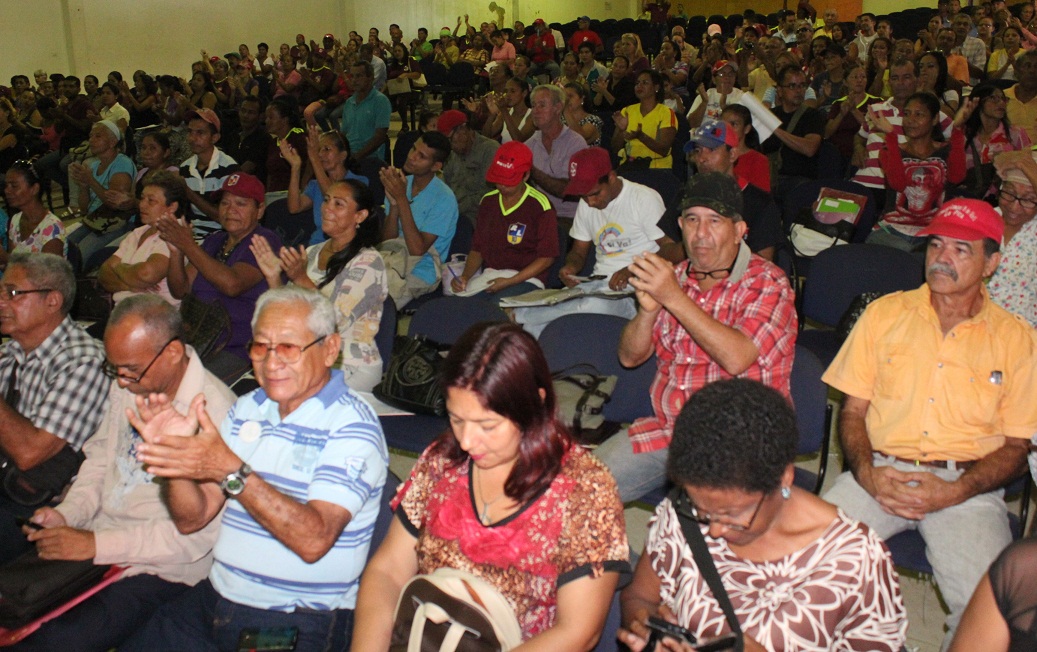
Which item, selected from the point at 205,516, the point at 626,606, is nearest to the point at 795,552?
the point at 626,606

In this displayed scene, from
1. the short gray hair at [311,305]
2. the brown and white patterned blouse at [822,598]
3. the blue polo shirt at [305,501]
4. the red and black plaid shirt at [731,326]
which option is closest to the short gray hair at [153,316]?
the short gray hair at [311,305]

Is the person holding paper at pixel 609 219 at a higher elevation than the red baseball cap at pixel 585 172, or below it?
below

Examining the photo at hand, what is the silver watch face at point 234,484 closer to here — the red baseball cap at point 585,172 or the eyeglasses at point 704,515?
the eyeglasses at point 704,515

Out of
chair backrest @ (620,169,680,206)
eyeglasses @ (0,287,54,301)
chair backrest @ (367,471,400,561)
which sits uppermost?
eyeglasses @ (0,287,54,301)

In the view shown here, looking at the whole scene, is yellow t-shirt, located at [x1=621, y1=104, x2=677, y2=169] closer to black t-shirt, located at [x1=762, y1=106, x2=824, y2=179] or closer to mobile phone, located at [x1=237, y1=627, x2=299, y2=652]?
black t-shirt, located at [x1=762, y1=106, x2=824, y2=179]

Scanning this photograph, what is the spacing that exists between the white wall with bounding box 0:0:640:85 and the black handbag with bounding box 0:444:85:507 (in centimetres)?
1361

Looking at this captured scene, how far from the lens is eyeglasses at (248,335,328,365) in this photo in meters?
2.25

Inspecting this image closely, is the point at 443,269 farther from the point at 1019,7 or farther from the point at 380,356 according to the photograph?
the point at 1019,7

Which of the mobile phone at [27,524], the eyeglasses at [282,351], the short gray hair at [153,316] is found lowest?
the mobile phone at [27,524]

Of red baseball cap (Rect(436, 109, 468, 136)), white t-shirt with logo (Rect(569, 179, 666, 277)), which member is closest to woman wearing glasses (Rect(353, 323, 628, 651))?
white t-shirt with logo (Rect(569, 179, 666, 277))

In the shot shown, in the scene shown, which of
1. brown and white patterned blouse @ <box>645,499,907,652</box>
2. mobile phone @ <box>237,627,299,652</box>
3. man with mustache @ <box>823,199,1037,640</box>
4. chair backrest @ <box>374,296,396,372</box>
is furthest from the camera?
chair backrest @ <box>374,296,396,372</box>

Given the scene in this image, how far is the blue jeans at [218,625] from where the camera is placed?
2.14m

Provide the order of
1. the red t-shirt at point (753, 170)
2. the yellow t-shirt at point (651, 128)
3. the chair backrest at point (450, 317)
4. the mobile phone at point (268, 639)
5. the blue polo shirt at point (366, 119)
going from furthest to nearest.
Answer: the blue polo shirt at point (366, 119) < the yellow t-shirt at point (651, 128) < the red t-shirt at point (753, 170) < the chair backrest at point (450, 317) < the mobile phone at point (268, 639)

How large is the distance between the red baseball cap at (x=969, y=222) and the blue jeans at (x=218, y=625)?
1964 millimetres
